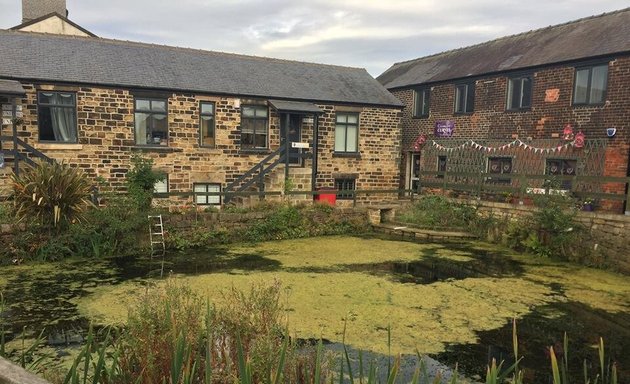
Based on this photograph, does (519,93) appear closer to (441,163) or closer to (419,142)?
(441,163)

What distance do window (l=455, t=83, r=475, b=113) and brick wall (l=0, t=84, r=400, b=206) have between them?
3.00 meters

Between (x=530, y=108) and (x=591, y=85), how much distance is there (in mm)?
2122

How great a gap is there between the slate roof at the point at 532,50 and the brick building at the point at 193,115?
3632 mm

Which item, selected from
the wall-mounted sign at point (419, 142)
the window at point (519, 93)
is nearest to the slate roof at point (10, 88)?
the wall-mounted sign at point (419, 142)

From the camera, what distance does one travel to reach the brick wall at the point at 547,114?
45.2 ft

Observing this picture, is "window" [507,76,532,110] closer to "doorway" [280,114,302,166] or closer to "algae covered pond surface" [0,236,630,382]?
"algae covered pond surface" [0,236,630,382]

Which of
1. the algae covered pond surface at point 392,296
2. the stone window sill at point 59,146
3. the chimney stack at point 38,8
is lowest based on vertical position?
the algae covered pond surface at point 392,296

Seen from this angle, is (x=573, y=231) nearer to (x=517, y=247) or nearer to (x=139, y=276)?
(x=517, y=247)

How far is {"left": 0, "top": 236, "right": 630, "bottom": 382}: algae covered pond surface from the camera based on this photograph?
613 cm

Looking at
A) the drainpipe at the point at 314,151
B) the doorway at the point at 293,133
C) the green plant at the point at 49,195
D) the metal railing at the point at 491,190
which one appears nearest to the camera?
the green plant at the point at 49,195

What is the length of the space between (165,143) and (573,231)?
488 inches

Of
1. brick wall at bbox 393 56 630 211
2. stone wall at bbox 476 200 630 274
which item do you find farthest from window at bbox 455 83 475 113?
stone wall at bbox 476 200 630 274

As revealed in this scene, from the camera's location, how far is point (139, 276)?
9.07 meters

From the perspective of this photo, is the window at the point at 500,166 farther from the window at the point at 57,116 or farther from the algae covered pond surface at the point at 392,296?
the window at the point at 57,116
